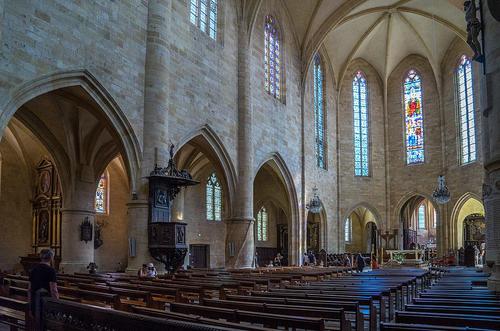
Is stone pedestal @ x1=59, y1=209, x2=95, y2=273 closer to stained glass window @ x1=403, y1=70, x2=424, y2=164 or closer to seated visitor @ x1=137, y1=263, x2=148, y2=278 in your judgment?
seated visitor @ x1=137, y1=263, x2=148, y2=278

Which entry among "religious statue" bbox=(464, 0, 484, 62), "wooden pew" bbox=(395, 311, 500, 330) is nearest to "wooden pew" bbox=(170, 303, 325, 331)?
"wooden pew" bbox=(395, 311, 500, 330)

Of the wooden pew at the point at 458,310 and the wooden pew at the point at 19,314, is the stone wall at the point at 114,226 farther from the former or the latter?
the wooden pew at the point at 458,310

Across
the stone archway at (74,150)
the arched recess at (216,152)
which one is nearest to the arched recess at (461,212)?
the arched recess at (216,152)

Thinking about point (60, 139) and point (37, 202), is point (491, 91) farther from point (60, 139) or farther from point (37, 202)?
point (37, 202)

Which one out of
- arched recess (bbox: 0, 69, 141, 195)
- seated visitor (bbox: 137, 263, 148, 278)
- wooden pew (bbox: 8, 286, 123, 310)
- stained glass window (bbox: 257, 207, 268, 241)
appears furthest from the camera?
stained glass window (bbox: 257, 207, 268, 241)

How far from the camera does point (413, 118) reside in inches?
1483

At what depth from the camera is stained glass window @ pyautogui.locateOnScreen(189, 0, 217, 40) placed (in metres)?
21.3

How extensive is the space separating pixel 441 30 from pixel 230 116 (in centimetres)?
1819

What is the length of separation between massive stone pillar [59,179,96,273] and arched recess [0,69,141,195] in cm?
560

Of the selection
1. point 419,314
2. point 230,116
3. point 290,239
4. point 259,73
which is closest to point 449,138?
point 290,239

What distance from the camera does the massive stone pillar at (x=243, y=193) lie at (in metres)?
23.1

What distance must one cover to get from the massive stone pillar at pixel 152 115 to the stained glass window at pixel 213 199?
14169 mm

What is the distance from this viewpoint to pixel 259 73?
2584 centimetres

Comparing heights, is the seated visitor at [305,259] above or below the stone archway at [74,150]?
below
